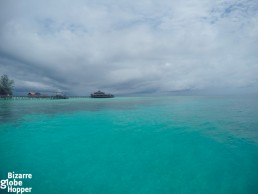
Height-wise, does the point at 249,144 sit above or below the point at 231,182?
above

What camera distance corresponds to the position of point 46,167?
9242 mm

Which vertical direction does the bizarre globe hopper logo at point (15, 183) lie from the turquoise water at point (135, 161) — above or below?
below

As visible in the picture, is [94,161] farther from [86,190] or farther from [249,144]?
[249,144]

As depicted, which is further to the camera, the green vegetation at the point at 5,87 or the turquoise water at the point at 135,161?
Answer: the green vegetation at the point at 5,87

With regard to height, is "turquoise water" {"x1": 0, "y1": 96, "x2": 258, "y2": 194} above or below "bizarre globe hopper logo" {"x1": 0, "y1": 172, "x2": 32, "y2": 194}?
above

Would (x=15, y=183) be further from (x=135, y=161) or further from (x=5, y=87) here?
(x=5, y=87)

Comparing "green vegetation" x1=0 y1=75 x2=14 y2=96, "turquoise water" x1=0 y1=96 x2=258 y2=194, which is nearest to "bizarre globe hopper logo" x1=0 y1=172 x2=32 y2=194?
"turquoise water" x1=0 y1=96 x2=258 y2=194

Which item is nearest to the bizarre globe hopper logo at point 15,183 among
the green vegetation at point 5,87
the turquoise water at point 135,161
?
the turquoise water at point 135,161

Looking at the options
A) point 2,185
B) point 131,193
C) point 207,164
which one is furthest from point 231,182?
point 2,185

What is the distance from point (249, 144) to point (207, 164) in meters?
5.69

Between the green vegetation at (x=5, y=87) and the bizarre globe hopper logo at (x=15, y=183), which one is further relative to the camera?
the green vegetation at (x=5, y=87)

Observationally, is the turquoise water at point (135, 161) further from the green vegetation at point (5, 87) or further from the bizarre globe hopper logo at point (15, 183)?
the green vegetation at point (5, 87)

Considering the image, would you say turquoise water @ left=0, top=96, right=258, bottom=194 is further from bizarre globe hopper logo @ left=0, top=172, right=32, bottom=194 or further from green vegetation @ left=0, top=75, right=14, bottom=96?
green vegetation @ left=0, top=75, right=14, bottom=96

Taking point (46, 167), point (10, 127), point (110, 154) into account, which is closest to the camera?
point (46, 167)
